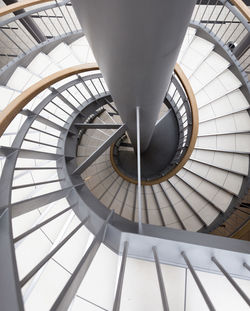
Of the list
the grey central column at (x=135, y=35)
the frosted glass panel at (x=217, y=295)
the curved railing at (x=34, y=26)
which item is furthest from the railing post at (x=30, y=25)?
the frosted glass panel at (x=217, y=295)

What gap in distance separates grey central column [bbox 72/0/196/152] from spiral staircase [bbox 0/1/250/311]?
1.05 metres

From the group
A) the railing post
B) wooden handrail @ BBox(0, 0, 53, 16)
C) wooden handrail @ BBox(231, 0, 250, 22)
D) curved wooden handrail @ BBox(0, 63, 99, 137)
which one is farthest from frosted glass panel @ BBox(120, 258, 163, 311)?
the railing post

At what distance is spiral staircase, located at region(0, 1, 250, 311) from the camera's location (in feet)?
4.55

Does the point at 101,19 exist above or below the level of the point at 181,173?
above

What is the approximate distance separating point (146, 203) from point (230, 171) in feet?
7.48

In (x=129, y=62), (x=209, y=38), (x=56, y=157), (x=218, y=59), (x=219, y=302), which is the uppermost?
(x=209, y=38)

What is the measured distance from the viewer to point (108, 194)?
6023 millimetres

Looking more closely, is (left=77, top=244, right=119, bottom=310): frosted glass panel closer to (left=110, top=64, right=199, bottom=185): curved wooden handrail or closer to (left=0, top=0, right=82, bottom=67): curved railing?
(left=110, top=64, right=199, bottom=185): curved wooden handrail

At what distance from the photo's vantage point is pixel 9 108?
92.9 inches

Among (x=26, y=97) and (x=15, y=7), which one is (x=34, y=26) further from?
A: (x=26, y=97)

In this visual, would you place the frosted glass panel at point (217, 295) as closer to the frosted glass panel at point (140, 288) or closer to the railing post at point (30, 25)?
the frosted glass panel at point (140, 288)

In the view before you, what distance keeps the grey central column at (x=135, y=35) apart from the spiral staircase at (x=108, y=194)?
3.45ft

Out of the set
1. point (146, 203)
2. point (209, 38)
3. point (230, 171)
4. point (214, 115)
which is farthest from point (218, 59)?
point (146, 203)

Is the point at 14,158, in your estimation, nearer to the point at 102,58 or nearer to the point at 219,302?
the point at 102,58
